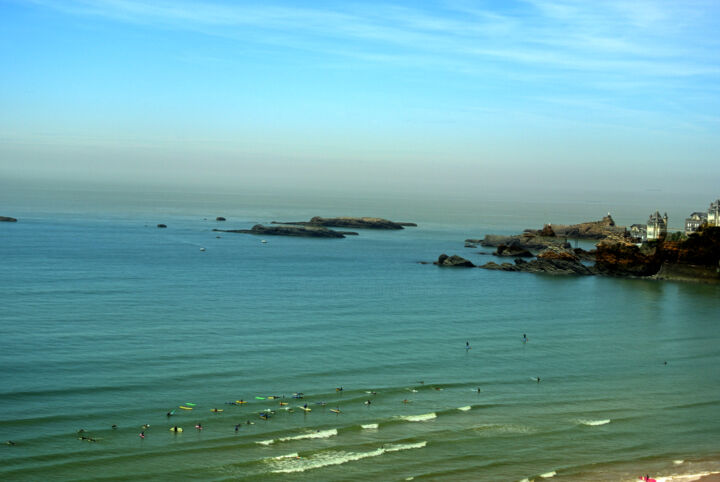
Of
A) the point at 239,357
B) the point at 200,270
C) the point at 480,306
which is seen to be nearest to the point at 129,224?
the point at 200,270

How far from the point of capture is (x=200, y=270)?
62.1 metres

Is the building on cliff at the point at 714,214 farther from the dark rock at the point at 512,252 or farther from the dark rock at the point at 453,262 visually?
the dark rock at the point at 453,262

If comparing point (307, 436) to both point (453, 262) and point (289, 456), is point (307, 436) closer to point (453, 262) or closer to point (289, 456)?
point (289, 456)

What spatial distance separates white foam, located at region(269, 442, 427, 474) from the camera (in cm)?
1977

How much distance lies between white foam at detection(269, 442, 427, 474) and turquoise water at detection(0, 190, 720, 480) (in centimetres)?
7

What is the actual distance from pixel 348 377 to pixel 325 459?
8.38 m

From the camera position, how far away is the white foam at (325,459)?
19.8 metres

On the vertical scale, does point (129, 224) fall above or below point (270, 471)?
above

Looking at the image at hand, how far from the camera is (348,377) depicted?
94.3 feet

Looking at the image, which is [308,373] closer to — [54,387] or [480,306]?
[54,387]

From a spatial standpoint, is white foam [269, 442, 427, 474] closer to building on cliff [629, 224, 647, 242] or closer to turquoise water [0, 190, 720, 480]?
turquoise water [0, 190, 720, 480]

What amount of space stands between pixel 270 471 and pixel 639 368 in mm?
20480

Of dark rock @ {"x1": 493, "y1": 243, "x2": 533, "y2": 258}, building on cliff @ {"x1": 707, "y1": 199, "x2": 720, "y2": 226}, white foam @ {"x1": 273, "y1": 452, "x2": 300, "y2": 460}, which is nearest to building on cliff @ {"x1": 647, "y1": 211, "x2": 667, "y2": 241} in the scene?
building on cliff @ {"x1": 707, "y1": 199, "x2": 720, "y2": 226}

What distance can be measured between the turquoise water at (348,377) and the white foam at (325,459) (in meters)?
0.07
